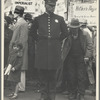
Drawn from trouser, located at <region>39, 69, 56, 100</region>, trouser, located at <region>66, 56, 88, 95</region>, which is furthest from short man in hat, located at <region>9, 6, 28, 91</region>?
trouser, located at <region>66, 56, 88, 95</region>

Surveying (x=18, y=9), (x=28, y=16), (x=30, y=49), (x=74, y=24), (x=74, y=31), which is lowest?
(x=30, y=49)

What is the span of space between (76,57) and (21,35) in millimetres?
977

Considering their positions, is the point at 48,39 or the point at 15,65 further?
the point at 15,65

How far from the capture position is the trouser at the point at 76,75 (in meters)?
9.13

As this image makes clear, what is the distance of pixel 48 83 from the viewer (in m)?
8.98

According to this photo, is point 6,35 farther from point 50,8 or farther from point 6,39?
point 50,8

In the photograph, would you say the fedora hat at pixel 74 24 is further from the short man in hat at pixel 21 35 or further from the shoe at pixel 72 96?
the shoe at pixel 72 96

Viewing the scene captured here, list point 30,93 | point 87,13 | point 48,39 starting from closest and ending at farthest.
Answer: point 48,39, point 30,93, point 87,13

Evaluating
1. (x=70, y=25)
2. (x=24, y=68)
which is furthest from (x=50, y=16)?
(x=24, y=68)

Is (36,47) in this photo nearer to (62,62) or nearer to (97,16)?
(62,62)

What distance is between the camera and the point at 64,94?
9.08m

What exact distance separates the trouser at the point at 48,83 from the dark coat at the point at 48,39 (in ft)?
0.32

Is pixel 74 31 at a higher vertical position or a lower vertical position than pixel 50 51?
higher

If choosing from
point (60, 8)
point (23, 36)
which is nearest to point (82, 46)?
point (60, 8)
